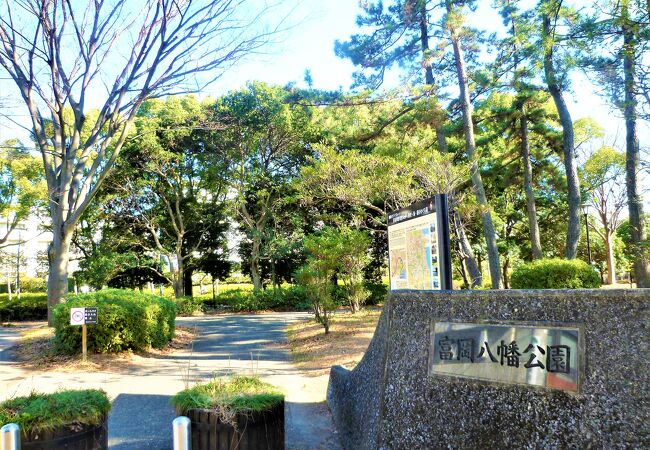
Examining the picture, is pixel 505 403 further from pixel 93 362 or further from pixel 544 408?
pixel 93 362

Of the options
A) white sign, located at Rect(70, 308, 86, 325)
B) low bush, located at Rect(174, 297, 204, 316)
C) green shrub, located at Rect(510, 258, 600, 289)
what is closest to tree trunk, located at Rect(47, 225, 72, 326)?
white sign, located at Rect(70, 308, 86, 325)

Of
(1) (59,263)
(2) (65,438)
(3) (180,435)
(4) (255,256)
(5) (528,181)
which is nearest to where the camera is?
(3) (180,435)

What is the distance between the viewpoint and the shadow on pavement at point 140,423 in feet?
15.1

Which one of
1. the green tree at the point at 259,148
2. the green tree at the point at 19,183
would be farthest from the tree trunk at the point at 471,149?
the green tree at the point at 19,183

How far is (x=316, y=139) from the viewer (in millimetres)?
23766

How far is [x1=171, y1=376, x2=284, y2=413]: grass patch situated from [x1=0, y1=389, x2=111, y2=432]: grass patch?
1.73 ft

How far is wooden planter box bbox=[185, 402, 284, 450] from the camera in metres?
3.08

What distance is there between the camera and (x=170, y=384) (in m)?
7.23

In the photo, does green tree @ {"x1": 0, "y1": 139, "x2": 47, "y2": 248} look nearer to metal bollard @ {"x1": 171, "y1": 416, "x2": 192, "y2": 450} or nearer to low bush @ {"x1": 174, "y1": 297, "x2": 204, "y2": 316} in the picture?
low bush @ {"x1": 174, "y1": 297, "x2": 204, "y2": 316}

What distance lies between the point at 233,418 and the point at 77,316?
6702 millimetres

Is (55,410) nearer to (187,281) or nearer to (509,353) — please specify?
(509,353)

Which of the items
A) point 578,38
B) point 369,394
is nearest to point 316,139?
point 578,38

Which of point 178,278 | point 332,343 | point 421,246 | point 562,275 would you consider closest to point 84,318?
Answer: point 332,343

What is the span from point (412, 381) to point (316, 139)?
69.7 feet
